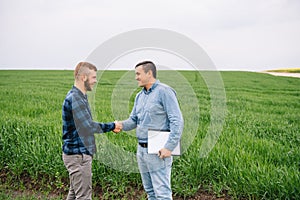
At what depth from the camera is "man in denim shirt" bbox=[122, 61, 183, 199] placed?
2887 mm

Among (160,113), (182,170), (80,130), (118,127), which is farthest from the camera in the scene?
(182,170)

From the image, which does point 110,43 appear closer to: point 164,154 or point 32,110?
point 164,154

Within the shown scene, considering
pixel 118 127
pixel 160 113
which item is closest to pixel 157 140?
pixel 160 113

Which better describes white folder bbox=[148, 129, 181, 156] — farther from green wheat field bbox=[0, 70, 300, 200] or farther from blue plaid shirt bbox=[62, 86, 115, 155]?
green wheat field bbox=[0, 70, 300, 200]

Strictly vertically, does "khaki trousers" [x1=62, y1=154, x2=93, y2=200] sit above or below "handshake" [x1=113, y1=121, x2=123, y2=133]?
below

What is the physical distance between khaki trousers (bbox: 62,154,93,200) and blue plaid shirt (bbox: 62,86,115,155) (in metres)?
0.06

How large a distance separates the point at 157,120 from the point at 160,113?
8 cm

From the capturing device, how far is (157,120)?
304cm

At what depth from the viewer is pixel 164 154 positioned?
2912mm

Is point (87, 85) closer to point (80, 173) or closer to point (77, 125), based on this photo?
point (77, 125)

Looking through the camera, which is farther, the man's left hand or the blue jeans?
the blue jeans

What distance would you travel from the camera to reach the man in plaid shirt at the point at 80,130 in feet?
10.1

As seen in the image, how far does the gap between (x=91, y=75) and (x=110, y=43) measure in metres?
0.44

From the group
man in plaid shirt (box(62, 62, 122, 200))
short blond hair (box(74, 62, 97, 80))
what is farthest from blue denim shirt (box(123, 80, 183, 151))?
short blond hair (box(74, 62, 97, 80))
